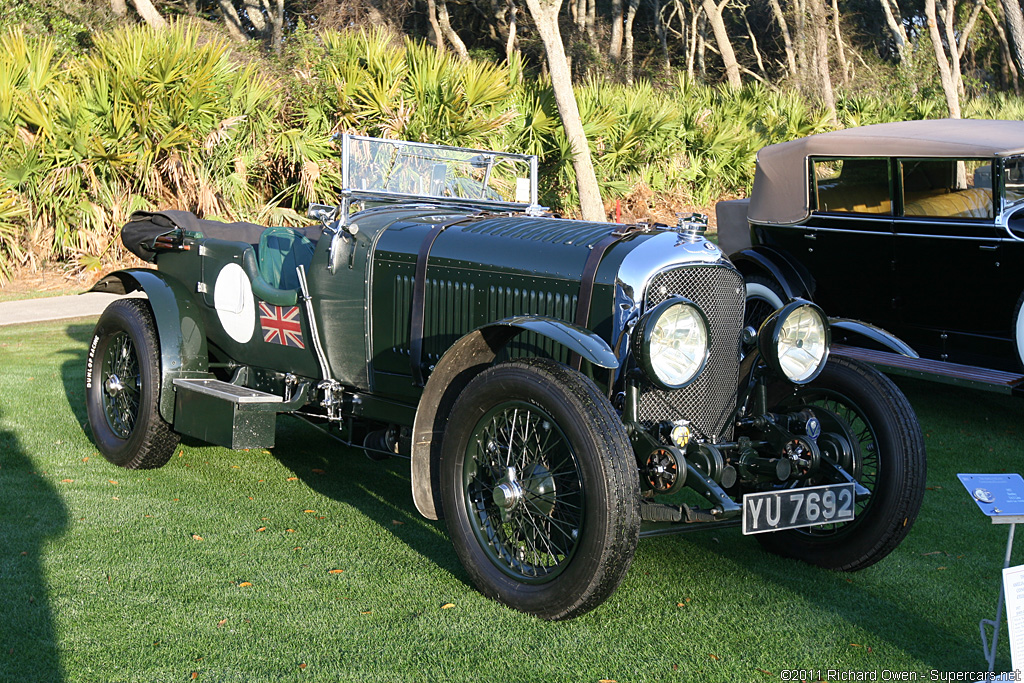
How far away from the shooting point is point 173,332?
16.2 ft

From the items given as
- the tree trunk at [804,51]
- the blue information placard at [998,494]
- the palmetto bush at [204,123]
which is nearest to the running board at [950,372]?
the blue information placard at [998,494]

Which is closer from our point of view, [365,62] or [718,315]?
[718,315]

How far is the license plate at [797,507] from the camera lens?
3.18 metres

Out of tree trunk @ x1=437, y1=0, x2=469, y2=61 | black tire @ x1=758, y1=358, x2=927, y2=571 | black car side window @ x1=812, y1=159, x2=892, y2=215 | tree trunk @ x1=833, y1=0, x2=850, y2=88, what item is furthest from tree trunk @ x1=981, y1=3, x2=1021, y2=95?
black tire @ x1=758, y1=358, x2=927, y2=571

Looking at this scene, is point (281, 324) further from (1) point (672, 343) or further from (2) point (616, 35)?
(2) point (616, 35)

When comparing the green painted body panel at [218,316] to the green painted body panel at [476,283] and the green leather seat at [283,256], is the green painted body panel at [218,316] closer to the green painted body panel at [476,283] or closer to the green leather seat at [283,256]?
the green leather seat at [283,256]

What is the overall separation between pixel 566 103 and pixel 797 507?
32.6 feet

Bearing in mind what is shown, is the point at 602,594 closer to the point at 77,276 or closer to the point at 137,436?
the point at 137,436

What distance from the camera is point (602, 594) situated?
305cm

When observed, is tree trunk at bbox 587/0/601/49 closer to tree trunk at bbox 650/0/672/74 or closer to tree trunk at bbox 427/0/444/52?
tree trunk at bbox 650/0/672/74

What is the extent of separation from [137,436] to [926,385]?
5.98m

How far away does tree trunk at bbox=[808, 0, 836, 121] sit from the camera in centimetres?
2300

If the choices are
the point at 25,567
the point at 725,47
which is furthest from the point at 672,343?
the point at 725,47

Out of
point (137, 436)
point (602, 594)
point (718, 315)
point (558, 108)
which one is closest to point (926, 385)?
point (718, 315)
